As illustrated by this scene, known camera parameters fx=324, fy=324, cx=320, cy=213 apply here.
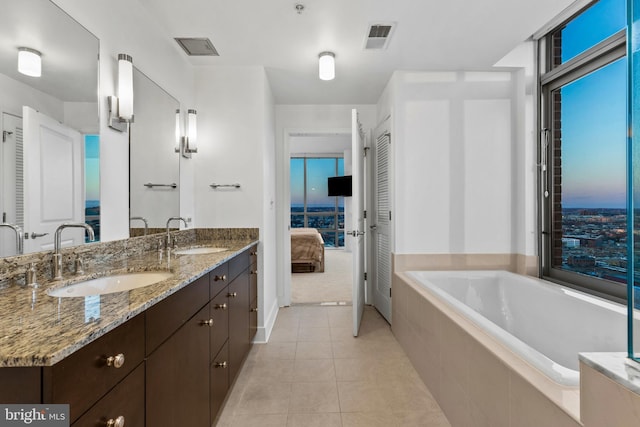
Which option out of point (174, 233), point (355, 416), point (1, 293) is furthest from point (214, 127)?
point (355, 416)

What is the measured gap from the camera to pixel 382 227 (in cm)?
344

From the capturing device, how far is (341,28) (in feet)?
7.32

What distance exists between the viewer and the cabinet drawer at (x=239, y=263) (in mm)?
1996

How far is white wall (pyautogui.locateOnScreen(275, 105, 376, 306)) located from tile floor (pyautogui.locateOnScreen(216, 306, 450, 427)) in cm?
84

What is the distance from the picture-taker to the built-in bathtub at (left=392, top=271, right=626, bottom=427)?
110cm

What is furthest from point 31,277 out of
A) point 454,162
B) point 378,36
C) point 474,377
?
point 454,162

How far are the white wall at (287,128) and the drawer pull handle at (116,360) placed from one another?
114 inches

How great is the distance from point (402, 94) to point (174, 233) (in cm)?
225

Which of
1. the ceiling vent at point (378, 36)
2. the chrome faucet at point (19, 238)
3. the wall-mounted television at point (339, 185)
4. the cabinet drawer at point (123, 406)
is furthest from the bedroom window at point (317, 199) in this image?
the cabinet drawer at point (123, 406)

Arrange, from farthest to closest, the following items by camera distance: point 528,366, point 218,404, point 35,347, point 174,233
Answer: point 174,233 < point 218,404 < point 528,366 < point 35,347

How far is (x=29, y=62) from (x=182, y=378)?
53.7 inches

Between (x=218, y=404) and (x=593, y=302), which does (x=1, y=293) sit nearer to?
(x=218, y=404)

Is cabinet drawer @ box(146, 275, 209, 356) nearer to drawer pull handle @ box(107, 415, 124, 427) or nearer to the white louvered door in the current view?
drawer pull handle @ box(107, 415, 124, 427)

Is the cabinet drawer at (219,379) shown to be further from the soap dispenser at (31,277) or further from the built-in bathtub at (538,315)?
the built-in bathtub at (538,315)
